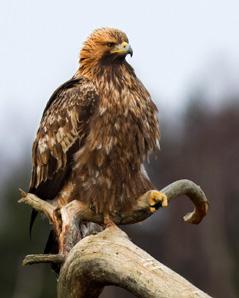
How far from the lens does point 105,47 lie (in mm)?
11945

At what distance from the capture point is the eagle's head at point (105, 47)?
463 inches

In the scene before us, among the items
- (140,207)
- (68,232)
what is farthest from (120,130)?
(68,232)

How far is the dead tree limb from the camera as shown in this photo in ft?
31.3

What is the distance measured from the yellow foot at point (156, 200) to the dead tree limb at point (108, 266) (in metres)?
0.01

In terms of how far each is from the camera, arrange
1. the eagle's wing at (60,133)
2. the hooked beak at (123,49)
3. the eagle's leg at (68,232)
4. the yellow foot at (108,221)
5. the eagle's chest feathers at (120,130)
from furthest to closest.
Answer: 1. the eagle's wing at (60,133)
2. the hooked beak at (123,49)
3. the eagle's chest feathers at (120,130)
4. the yellow foot at (108,221)
5. the eagle's leg at (68,232)

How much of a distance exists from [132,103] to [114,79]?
13.0 inches

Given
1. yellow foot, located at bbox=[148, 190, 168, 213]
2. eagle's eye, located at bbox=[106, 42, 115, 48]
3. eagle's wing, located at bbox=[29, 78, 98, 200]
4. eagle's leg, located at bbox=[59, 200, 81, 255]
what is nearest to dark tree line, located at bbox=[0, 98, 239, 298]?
eagle's wing, located at bbox=[29, 78, 98, 200]

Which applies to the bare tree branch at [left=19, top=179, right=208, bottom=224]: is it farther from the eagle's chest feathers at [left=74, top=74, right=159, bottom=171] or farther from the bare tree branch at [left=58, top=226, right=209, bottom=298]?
the bare tree branch at [left=58, top=226, right=209, bottom=298]

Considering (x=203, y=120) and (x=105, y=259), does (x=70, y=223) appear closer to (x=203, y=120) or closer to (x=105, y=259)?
(x=105, y=259)

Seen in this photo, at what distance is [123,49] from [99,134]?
74cm

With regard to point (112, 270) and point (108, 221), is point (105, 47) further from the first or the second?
point (112, 270)

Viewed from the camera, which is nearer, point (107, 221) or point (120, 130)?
point (107, 221)

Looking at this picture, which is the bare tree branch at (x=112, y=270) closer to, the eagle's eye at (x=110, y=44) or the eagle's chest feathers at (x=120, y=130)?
the eagle's chest feathers at (x=120, y=130)

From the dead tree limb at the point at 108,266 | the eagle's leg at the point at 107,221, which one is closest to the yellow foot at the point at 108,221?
the eagle's leg at the point at 107,221
